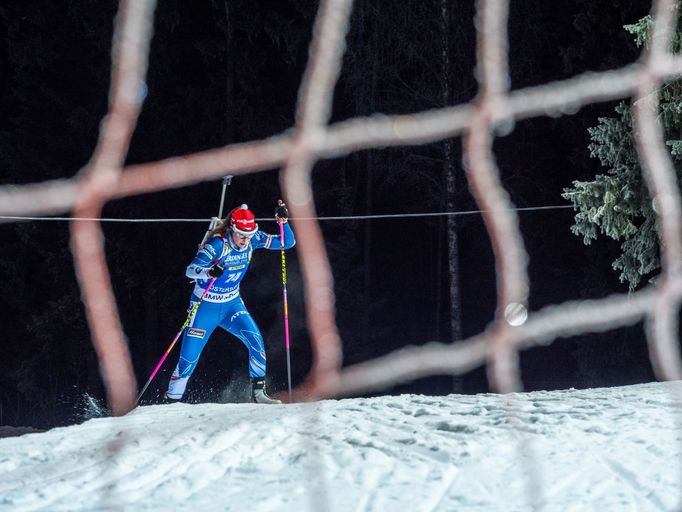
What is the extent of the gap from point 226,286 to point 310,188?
7934mm

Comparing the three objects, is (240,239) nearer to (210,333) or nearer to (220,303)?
(220,303)

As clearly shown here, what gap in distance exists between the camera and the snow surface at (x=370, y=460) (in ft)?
11.3

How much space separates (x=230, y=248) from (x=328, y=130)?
25.1 feet

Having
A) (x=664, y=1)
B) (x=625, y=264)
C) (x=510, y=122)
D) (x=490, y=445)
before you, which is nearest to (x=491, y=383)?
(x=510, y=122)

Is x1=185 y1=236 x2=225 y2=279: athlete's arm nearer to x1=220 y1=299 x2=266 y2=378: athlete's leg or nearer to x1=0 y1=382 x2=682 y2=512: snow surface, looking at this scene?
x1=220 y1=299 x2=266 y2=378: athlete's leg

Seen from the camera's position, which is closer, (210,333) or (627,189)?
(210,333)

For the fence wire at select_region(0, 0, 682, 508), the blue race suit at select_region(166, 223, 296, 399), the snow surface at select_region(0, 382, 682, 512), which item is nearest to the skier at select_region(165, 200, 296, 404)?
the blue race suit at select_region(166, 223, 296, 399)

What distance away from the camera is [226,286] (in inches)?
265

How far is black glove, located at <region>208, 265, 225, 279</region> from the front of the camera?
645 centimetres

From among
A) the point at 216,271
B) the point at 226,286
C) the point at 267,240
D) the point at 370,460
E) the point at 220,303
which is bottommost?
the point at 370,460

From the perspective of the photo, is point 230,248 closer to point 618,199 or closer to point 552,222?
point 618,199

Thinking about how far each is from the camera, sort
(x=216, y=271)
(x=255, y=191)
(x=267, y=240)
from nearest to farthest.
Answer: (x=216, y=271) → (x=267, y=240) → (x=255, y=191)

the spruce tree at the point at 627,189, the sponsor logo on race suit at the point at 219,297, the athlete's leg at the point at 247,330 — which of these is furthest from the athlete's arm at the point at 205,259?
the spruce tree at the point at 627,189

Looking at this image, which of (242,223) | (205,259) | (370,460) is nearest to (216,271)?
(205,259)
